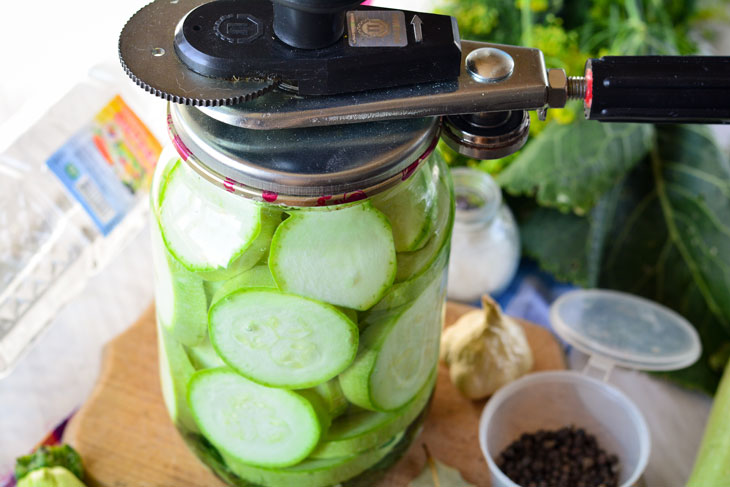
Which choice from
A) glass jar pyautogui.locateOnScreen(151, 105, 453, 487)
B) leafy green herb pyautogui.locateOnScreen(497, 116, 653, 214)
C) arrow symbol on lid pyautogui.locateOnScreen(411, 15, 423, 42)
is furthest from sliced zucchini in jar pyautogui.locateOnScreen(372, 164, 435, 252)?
leafy green herb pyautogui.locateOnScreen(497, 116, 653, 214)

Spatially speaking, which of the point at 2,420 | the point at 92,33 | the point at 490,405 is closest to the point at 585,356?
the point at 490,405

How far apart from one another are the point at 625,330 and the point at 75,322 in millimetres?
762

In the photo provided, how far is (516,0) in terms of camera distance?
150 centimetres

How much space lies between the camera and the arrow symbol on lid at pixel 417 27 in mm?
641

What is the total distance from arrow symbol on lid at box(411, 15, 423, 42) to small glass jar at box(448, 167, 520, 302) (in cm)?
51

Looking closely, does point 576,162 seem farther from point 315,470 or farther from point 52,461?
point 52,461

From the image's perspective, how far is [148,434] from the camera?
98 centimetres

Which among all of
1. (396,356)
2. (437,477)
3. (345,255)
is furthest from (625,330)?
(345,255)

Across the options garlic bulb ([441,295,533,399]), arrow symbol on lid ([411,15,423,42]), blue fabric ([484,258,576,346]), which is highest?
arrow symbol on lid ([411,15,423,42])

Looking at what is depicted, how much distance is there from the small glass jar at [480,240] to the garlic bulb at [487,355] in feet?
0.54

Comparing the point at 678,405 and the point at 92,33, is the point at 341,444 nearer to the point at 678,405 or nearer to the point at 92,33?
the point at 678,405

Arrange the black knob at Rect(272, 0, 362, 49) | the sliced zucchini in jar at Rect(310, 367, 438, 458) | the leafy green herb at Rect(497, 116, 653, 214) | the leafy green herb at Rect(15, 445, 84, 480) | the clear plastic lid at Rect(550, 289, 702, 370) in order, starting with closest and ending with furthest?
the black knob at Rect(272, 0, 362, 49), the sliced zucchini in jar at Rect(310, 367, 438, 458), the leafy green herb at Rect(15, 445, 84, 480), the clear plastic lid at Rect(550, 289, 702, 370), the leafy green herb at Rect(497, 116, 653, 214)

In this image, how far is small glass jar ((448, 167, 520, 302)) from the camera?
1.17 metres

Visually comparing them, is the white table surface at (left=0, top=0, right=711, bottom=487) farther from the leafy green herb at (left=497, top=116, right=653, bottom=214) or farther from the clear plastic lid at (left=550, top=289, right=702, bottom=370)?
the leafy green herb at (left=497, top=116, right=653, bottom=214)
